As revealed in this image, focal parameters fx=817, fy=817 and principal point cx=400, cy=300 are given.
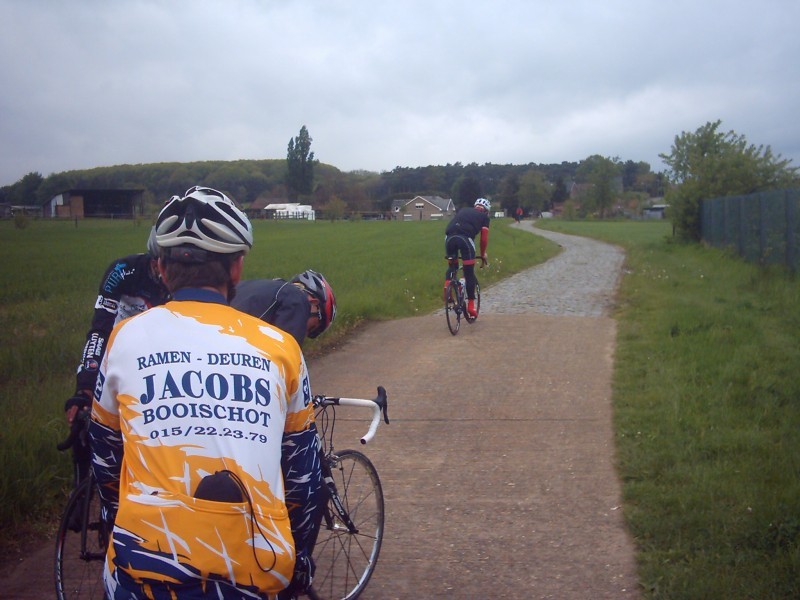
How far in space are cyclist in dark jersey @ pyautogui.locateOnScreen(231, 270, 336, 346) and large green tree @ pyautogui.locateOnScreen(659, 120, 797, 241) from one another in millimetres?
24591

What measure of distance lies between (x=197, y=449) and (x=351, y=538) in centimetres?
202

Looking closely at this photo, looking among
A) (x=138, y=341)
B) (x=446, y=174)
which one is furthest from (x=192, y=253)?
(x=446, y=174)

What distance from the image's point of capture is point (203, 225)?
7.50ft

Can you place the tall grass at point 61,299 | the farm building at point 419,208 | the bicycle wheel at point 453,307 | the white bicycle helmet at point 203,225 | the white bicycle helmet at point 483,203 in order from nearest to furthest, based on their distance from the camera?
the white bicycle helmet at point 203,225
the tall grass at point 61,299
the bicycle wheel at point 453,307
the white bicycle helmet at point 483,203
the farm building at point 419,208

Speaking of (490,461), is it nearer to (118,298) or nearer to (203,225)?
(118,298)

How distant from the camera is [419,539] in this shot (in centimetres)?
455

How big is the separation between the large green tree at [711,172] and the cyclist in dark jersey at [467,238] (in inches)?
680

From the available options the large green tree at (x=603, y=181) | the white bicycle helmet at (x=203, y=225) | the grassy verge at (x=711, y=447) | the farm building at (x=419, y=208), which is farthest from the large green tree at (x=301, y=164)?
the large green tree at (x=603, y=181)

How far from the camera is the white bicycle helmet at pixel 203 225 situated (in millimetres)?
2279

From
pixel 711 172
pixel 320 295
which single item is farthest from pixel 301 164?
pixel 320 295

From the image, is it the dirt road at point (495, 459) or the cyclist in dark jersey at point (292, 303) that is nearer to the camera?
the cyclist in dark jersey at point (292, 303)

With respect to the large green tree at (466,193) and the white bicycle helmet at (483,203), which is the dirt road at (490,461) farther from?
the large green tree at (466,193)

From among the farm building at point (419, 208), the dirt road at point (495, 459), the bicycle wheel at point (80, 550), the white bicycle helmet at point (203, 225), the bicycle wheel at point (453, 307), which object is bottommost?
the dirt road at point (495, 459)

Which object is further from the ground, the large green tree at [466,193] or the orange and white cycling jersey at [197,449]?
the large green tree at [466,193]
